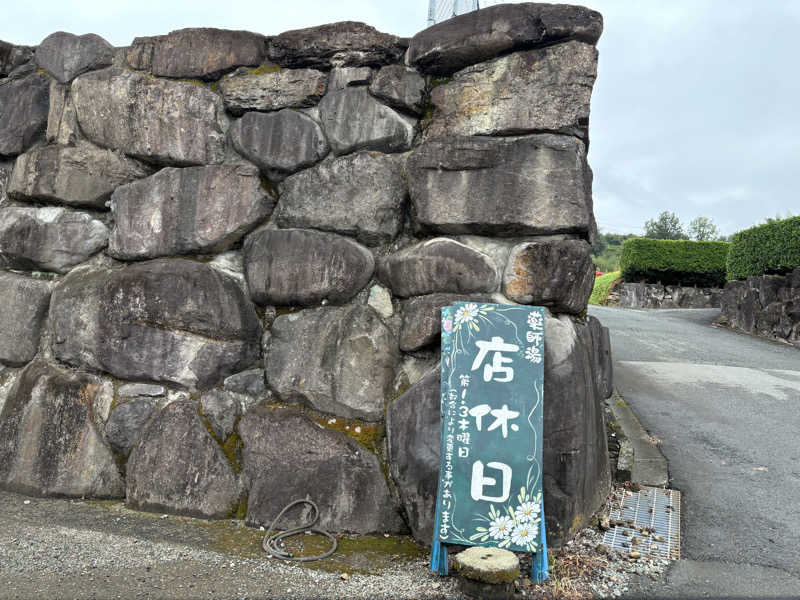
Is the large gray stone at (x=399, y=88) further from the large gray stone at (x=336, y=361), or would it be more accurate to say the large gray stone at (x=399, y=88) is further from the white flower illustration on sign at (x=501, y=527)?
the white flower illustration on sign at (x=501, y=527)

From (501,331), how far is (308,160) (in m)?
1.44

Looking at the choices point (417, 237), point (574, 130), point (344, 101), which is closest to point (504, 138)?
point (574, 130)

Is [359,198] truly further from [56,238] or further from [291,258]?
[56,238]

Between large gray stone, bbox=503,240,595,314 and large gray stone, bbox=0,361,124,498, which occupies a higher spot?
large gray stone, bbox=503,240,595,314

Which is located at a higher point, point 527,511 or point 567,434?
point 567,434

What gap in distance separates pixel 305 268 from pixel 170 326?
2.56ft

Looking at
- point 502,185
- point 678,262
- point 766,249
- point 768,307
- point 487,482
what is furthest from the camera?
point 678,262

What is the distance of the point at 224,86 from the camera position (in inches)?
128

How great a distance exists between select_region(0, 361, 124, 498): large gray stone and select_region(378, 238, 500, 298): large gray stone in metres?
1.80

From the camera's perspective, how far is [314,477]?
2693 mm

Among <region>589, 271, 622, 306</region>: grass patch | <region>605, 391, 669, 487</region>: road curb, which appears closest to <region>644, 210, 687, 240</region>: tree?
<region>589, 271, 622, 306</region>: grass patch

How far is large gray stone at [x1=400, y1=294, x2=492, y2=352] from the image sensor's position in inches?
107

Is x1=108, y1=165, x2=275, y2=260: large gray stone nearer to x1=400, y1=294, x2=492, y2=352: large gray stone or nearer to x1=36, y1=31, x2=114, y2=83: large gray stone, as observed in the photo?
x1=36, y1=31, x2=114, y2=83: large gray stone

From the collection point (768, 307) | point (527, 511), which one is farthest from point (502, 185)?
point (768, 307)
